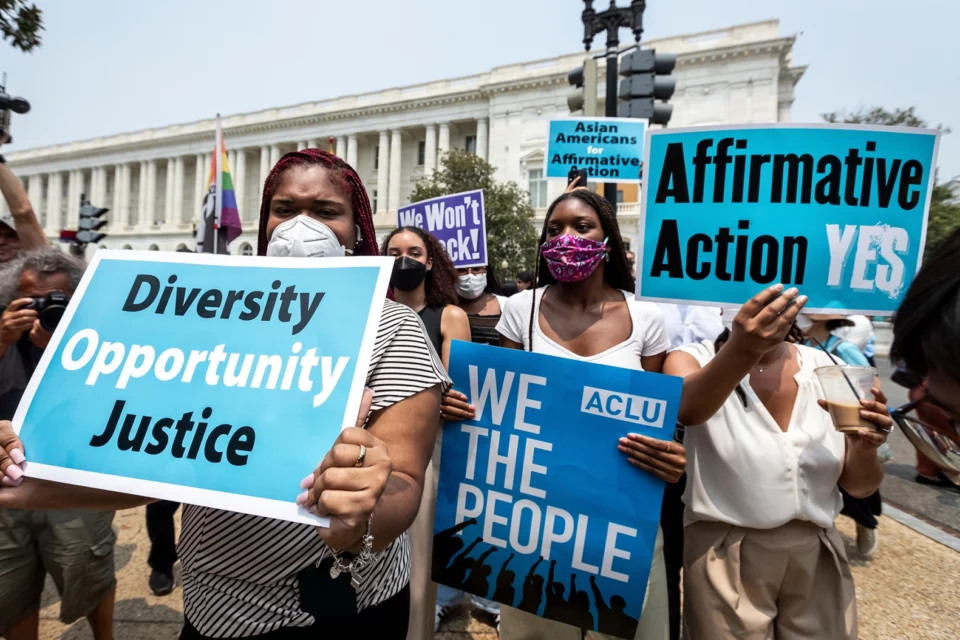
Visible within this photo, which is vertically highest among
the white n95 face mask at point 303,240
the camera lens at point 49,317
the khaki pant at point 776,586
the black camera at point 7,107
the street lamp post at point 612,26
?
the street lamp post at point 612,26

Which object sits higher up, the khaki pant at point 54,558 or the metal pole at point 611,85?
the metal pole at point 611,85

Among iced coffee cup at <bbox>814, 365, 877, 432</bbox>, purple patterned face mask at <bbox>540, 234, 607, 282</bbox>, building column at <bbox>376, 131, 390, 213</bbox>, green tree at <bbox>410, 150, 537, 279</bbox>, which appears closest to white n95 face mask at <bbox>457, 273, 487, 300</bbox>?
purple patterned face mask at <bbox>540, 234, 607, 282</bbox>

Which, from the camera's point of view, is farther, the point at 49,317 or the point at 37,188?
the point at 37,188

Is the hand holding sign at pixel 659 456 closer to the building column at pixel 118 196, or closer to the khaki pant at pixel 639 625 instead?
the khaki pant at pixel 639 625

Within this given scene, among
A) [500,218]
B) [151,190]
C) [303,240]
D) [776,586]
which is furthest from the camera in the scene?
[151,190]

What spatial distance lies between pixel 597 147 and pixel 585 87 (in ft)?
4.95

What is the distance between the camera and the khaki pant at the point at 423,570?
234 cm

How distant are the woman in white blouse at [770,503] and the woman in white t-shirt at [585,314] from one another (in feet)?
0.74

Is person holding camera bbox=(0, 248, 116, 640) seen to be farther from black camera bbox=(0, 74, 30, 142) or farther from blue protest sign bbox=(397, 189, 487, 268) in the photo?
blue protest sign bbox=(397, 189, 487, 268)

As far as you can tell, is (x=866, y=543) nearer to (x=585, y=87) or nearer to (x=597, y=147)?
(x=597, y=147)

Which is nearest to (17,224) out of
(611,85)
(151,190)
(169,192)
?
(611,85)

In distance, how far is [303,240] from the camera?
139cm

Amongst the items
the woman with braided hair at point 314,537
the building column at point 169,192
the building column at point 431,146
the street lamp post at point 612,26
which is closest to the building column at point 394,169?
the building column at point 431,146

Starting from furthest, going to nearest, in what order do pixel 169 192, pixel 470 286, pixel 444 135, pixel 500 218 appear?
1. pixel 169 192
2. pixel 444 135
3. pixel 500 218
4. pixel 470 286
